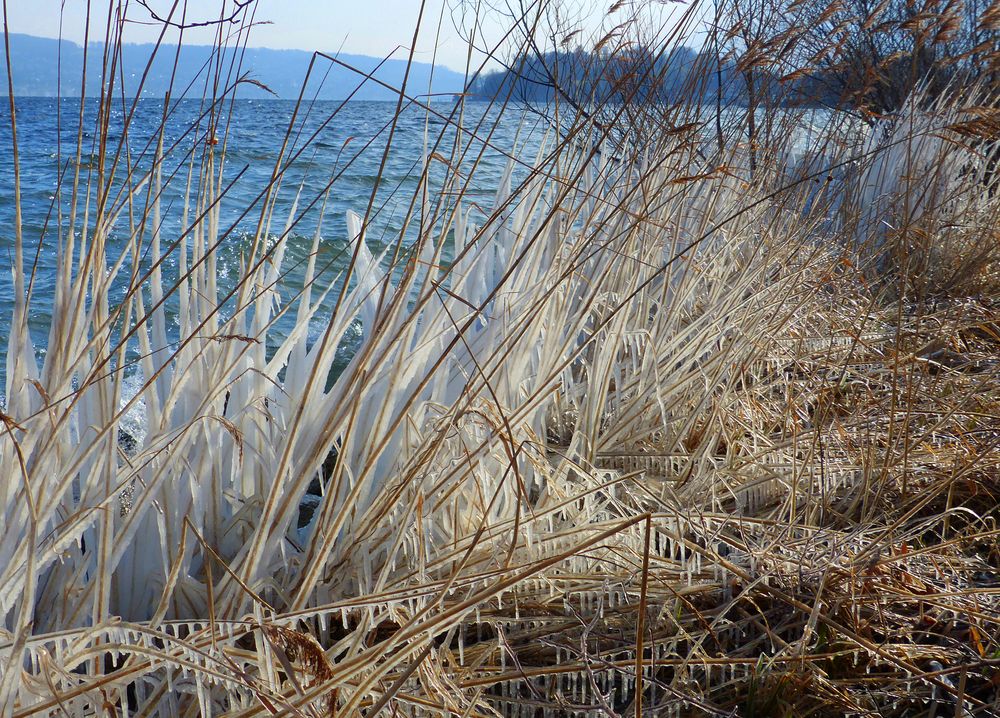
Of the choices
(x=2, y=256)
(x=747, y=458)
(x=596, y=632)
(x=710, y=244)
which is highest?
(x=710, y=244)

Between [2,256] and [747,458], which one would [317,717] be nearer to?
[747,458]

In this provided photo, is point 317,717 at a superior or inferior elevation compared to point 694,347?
inferior

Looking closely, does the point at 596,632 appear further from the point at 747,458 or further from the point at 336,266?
the point at 336,266

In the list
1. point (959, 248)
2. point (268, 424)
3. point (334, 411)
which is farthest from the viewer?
point (959, 248)

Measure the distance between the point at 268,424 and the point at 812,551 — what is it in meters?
0.80

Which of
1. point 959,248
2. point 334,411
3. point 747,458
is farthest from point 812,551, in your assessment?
point 959,248

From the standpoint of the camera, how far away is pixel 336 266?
4.21 meters

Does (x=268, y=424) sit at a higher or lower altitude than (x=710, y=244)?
lower

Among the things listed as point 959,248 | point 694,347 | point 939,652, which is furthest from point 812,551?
point 959,248

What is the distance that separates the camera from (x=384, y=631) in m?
1.02

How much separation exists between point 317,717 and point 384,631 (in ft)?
1.07

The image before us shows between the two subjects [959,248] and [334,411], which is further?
[959,248]

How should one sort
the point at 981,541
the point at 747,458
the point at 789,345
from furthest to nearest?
the point at 789,345
the point at 747,458
the point at 981,541

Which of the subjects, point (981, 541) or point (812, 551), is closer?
point (812, 551)
